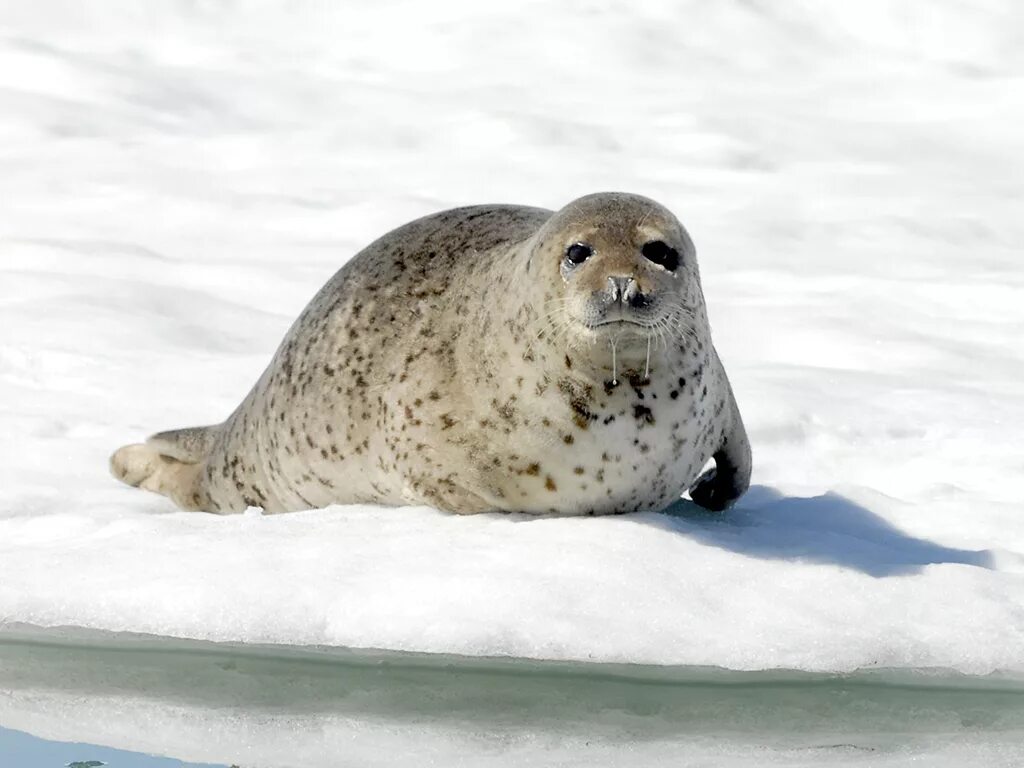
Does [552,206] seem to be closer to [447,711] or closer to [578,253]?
[578,253]

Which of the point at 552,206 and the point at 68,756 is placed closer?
the point at 68,756

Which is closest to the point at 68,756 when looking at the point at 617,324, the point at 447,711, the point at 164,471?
the point at 447,711

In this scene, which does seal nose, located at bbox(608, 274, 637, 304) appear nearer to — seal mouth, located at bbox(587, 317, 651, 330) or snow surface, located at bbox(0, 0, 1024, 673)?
seal mouth, located at bbox(587, 317, 651, 330)

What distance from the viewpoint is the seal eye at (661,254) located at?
145 inches

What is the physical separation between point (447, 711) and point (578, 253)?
1.10 metres

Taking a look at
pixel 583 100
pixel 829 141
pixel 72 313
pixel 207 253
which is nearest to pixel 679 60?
pixel 583 100

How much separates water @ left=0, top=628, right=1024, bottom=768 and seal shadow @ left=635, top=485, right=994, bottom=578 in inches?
21.0

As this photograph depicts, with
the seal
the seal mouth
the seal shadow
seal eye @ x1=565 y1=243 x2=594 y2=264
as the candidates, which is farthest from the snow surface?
seal eye @ x1=565 y1=243 x2=594 y2=264

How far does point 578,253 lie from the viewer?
145 inches

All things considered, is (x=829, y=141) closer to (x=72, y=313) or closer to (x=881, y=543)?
(x=72, y=313)

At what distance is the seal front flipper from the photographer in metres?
4.09

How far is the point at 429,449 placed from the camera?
3951mm

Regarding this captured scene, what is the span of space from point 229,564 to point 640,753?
1.08m

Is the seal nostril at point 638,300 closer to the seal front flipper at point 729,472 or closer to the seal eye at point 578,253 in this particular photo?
the seal eye at point 578,253
